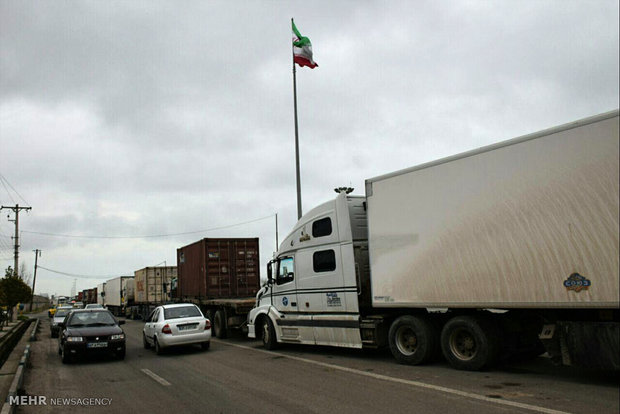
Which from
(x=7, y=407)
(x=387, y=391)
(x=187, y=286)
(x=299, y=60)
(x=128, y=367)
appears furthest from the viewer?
(x=187, y=286)

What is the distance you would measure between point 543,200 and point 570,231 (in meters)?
0.64

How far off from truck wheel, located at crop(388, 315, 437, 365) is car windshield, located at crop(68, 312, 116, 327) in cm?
830

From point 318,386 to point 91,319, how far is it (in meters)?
8.43

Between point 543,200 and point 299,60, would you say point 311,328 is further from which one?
point 299,60

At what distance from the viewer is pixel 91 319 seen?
14.2 m

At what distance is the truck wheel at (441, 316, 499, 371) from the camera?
888cm

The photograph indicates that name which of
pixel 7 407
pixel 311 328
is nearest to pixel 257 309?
pixel 311 328

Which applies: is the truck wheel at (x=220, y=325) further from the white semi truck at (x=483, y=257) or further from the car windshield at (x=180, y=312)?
the white semi truck at (x=483, y=257)

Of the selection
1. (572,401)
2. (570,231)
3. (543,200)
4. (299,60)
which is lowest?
(572,401)

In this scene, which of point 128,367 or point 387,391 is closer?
point 387,391

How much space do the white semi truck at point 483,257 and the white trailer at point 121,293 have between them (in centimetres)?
3142

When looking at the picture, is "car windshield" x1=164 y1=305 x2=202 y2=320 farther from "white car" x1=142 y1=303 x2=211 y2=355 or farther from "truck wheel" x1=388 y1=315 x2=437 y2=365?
"truck wheel" x1=388 y1=315 x2=437 y2=365

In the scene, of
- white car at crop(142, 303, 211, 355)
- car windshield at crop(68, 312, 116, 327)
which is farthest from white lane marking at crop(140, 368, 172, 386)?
car windshield at crop(68, 312, 116, 327)

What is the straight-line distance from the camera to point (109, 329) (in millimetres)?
13500
